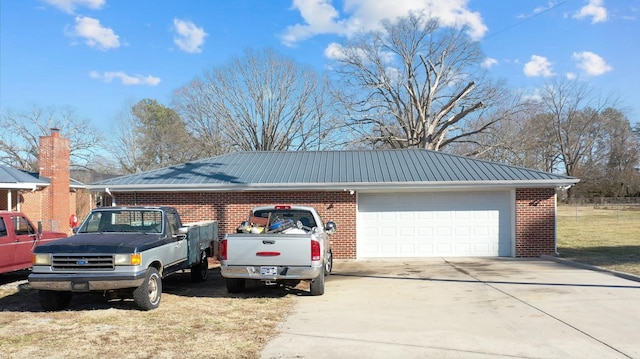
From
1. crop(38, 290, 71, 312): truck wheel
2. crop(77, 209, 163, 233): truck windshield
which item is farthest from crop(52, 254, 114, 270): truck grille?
crop(77, 209, 163, 233): truck windshield

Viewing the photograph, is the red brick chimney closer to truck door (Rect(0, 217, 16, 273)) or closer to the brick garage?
the brick garage

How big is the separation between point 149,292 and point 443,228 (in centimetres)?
1001

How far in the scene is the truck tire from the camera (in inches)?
368

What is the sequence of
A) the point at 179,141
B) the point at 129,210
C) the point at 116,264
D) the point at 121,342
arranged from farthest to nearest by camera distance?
1. the point at 179,141
2. the point at 129,210
3. the point at 116,264
4. the point at 121,342

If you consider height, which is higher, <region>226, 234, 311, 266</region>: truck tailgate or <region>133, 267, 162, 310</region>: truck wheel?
<region>226, 234, 311, 266</region>: truck tailgate

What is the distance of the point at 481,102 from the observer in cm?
3731

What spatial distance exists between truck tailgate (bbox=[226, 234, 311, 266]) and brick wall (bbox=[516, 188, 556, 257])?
9.03 meters

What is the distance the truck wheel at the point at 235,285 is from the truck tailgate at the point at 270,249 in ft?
2.69

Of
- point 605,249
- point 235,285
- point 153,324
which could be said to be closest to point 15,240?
point 235,285

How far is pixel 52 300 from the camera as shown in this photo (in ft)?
27.3

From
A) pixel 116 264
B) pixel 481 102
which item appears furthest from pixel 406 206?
pixel 481 102

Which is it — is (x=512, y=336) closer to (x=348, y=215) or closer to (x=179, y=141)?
(x=348, y=215)

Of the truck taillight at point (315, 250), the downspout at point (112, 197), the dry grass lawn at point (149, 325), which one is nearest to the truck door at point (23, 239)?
the dry grass lawn at point (149, 325)

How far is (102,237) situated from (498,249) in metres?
11.8
